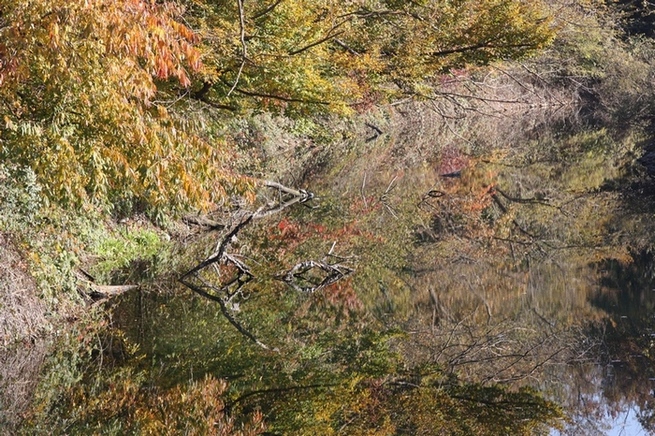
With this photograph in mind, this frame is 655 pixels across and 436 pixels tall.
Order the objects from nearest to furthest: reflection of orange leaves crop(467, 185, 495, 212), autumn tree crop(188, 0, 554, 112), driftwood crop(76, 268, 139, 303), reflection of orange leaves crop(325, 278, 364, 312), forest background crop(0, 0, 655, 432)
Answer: forest background crop(0, 0, 655, 432)
driftwood crop(76, 268, 139, 303)
reflection of orange leaves crop(325, 278, 364, 312)
autumn tree crop(188, 0, 554, 112)
reflection of orange leaves crop(467, 185, 495, 212)

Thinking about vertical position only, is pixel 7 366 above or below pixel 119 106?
below

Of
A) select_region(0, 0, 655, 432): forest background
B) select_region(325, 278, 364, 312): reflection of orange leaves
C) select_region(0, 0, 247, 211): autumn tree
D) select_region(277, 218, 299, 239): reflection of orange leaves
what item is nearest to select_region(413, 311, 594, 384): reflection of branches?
select_region(0, 0, 655, 432): forest background

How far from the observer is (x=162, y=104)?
1414cm

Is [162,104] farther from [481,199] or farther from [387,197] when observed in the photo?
[481,199]

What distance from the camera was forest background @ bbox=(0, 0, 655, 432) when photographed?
29.9 feet

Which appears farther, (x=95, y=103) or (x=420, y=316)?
(x=420, y=316)

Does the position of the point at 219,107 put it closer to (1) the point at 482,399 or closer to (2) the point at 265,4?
(2) the point at 265,4

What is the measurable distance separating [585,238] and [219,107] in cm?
892

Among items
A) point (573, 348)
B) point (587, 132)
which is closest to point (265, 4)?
point (573, 348)

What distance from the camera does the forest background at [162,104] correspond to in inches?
358

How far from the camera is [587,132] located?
37594 mm

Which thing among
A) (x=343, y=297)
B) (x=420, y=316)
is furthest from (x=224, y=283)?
(x=420, y=316)

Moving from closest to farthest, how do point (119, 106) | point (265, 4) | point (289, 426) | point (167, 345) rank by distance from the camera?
1. point (289, 426)
2. point (119, 106)
3. point (167, 345)
4. point (265, 4)

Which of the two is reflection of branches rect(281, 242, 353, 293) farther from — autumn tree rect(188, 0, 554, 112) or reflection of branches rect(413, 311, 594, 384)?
autumn tree rect(188, 0, 554, 112)
